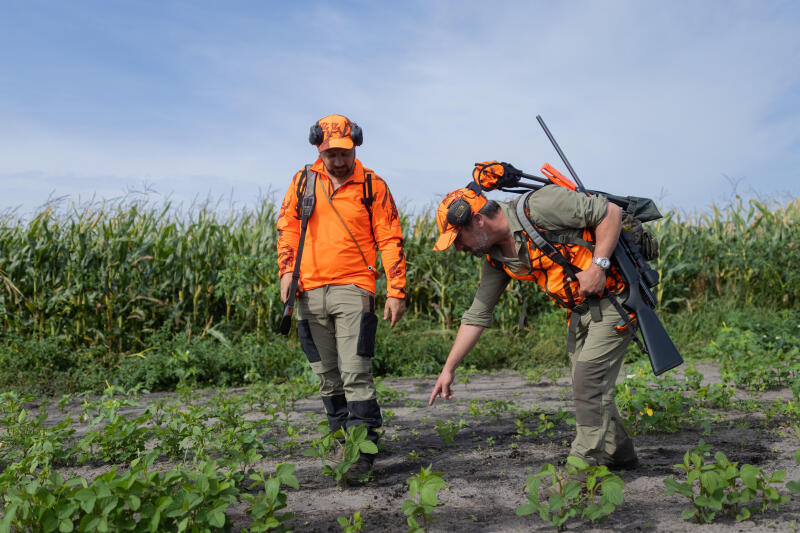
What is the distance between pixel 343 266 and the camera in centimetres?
402

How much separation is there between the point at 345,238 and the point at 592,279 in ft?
5.12

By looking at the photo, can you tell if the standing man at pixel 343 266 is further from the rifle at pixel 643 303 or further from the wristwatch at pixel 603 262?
the wristwatch at pixel 603 262

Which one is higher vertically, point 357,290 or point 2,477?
point 357,290

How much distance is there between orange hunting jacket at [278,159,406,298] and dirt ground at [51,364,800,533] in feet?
3.90

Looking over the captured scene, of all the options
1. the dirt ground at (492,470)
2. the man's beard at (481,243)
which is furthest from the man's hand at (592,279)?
the dirt ground at (492,470)

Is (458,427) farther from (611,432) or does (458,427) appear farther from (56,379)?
(56,379)

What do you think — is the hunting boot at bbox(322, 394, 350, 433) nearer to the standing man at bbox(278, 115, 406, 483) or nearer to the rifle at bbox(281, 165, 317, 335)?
the standing man at bbox(278, 115, 406, 483)

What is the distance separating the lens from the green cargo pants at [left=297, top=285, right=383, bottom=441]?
3900 millimetres

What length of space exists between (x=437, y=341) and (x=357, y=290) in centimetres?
510

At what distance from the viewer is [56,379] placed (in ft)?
25.4

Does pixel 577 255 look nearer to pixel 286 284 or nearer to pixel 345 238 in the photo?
pixel 345 238

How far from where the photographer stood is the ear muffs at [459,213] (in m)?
3.26

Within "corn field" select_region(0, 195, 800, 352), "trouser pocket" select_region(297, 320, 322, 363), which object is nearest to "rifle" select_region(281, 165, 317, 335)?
"trouser pocket" select_region(297, 320, 322, 363)

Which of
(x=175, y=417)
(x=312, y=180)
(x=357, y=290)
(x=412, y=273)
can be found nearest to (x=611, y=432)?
(x=357, y=290)
